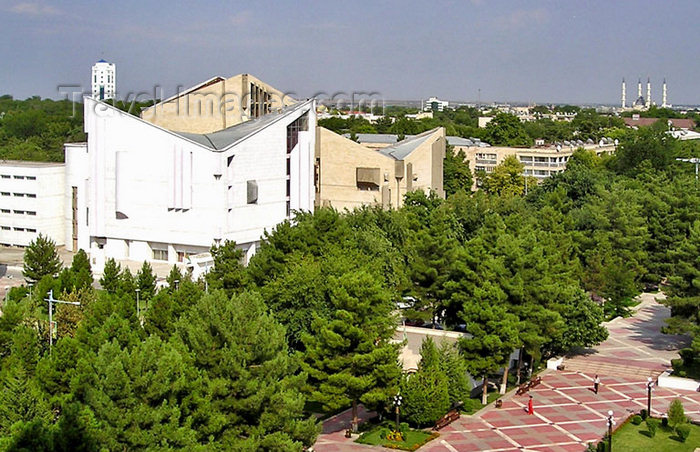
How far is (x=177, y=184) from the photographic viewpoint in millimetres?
52594

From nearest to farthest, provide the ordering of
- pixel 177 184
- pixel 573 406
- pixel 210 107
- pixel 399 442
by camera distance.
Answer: pixel 399 442, pixel 573 406, pixel 177 184, pixel 210 107

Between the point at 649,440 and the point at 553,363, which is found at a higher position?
the point at 553,363

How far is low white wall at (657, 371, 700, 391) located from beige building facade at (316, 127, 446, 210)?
28.7 metres

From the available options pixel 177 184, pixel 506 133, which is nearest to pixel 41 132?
pixel 506 133

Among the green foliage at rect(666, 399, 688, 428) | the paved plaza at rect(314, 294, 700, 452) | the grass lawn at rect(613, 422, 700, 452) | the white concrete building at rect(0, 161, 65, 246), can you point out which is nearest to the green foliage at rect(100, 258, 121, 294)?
the paved plaza at rect(314, 294, 700, 452)

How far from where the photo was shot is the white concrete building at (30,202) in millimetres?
59781

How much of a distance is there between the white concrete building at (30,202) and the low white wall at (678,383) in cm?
4062

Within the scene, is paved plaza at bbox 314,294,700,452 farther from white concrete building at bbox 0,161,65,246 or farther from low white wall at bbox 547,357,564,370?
white concrete building at bbox 0,161,65,246

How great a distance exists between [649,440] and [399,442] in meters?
7.25

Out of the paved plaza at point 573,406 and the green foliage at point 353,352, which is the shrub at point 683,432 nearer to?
the paved plaza at point 573,406

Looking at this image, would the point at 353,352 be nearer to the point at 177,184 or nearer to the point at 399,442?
the point at 399,442

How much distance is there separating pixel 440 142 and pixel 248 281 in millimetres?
33647

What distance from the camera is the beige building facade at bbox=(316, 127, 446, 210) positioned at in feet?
198

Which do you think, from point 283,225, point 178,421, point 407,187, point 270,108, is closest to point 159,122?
point 270,108
